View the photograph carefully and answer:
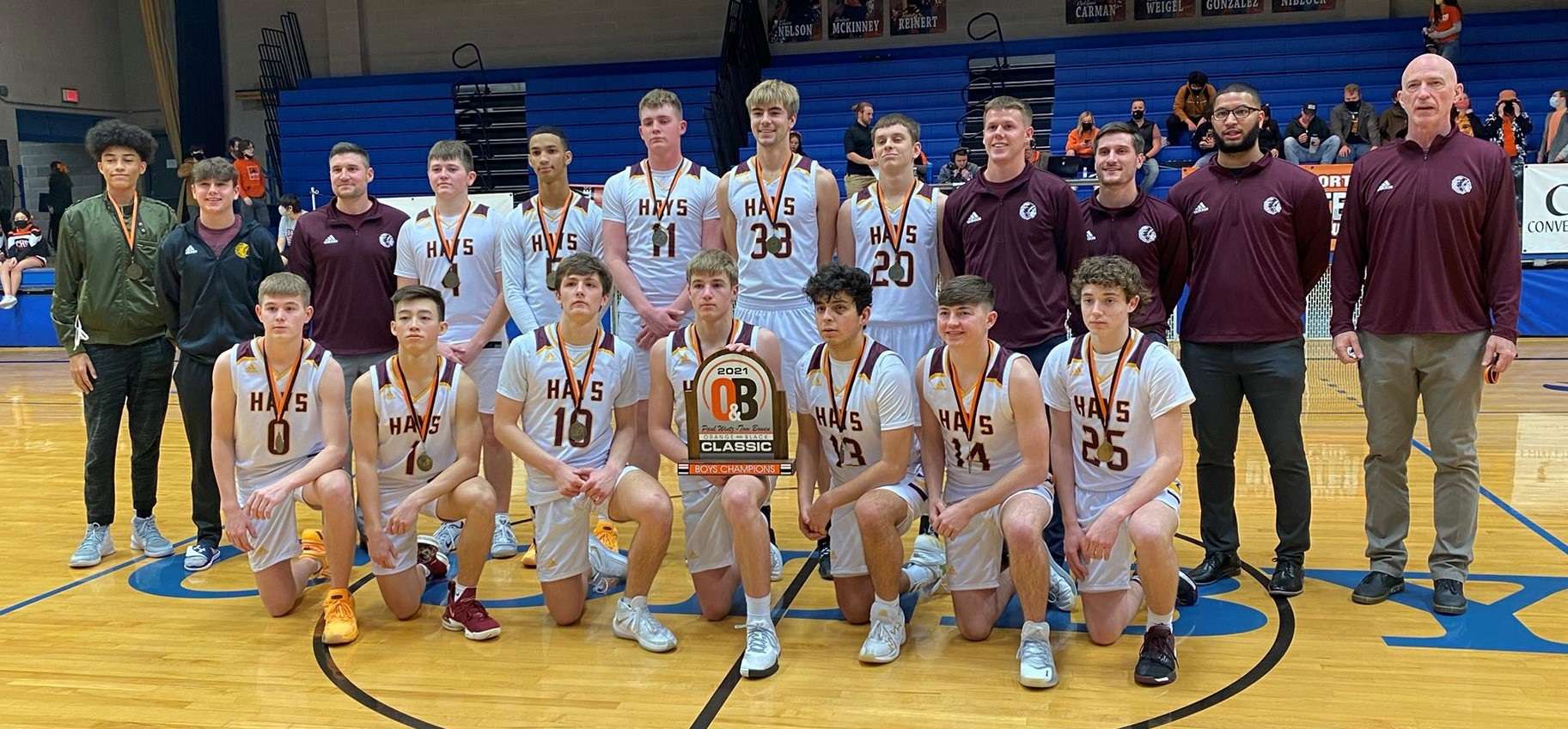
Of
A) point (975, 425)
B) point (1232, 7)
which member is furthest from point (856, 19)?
point (975, 425)

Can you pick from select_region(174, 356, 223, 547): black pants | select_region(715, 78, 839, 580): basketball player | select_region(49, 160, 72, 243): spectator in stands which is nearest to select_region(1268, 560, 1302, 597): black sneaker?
select_region(715, 78, 839, 580): basketball player

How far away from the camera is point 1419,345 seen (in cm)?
446

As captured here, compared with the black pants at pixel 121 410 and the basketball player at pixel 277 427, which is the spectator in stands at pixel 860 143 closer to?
the black pants at pixel 121 410

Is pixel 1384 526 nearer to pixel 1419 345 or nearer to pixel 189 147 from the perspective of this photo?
pixel 1419 345

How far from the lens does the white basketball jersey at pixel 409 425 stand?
4.60 m

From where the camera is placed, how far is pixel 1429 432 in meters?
4.58

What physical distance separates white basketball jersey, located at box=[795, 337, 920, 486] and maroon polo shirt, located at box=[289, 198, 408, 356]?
7.15 feet

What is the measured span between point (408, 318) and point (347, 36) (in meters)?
18.6

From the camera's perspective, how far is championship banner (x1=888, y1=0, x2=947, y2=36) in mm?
18562

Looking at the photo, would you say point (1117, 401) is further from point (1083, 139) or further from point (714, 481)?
point (1083, 139)

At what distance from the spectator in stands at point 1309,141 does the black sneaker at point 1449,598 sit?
10.3m

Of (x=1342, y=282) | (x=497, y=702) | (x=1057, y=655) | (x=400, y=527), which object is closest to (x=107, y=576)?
(x=400, y=527)

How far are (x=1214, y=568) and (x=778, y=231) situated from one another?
7.47 ft

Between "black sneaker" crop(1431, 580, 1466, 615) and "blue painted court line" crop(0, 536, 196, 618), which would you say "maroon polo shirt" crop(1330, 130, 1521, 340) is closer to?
"black sneaker" crop(1431, 580, 1466, 615)
